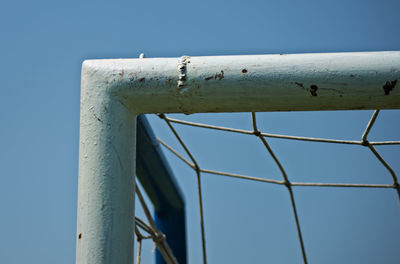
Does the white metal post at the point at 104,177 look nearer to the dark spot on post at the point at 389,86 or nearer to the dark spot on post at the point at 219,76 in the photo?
the dark spot on post at the point at 219,76

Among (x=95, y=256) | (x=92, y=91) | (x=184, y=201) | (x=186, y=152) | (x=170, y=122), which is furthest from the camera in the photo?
(x=184, y=201)

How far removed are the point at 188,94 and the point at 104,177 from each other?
0.24m

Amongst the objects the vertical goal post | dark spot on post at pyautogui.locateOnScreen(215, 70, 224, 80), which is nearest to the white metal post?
the vertical goal post

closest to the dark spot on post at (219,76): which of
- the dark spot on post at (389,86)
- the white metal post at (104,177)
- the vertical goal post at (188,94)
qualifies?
the vertical goal post at (188,94)

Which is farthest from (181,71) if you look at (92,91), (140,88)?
(92,91)

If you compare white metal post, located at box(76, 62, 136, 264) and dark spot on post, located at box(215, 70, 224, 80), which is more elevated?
dark spot on post, located at box(215, 70, 224, 80)

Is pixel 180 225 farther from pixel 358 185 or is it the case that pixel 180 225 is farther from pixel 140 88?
pixel 140 88

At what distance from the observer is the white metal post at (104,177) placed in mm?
1037

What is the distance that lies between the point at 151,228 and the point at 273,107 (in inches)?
57.7

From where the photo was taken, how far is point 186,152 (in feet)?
8.86

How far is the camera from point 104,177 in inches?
41.8

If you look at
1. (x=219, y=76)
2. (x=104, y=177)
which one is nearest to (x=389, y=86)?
(x=219, y=76)

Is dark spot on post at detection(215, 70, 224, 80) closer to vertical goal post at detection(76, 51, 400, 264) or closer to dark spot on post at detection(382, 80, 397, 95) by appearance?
vertical goal post at detection(76, 51, 400, 264)

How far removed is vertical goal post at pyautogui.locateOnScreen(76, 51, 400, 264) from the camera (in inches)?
42.0
